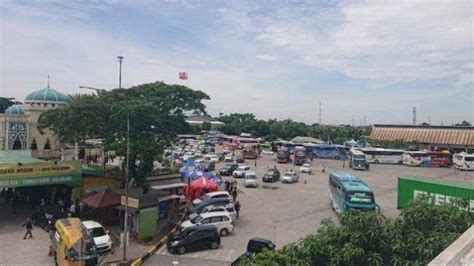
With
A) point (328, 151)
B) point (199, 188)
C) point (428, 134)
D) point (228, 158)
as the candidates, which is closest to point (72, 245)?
point (199, 188)

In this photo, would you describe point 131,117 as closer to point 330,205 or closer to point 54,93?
point 330,205

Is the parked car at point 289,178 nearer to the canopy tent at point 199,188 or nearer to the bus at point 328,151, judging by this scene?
the canopy tent at point 199,188

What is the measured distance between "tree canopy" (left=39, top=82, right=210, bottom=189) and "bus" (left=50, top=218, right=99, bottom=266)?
6588 mm

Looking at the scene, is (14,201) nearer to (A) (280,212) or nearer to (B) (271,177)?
(A) (280,212)

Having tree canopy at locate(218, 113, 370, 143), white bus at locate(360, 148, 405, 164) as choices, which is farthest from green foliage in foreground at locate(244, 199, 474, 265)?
tree canopy at locate(218, 113, 370, 143)

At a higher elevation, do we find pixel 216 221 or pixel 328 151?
pixel 328 151

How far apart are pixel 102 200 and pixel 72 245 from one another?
300 inches

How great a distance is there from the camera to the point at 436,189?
26625 millimetres

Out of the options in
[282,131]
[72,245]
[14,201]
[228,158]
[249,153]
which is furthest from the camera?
[282,131]

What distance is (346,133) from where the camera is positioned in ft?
369

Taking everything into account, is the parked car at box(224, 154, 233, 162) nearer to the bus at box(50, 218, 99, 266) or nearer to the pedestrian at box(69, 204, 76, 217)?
the pedestrian at box(69, 204, 76, 217)

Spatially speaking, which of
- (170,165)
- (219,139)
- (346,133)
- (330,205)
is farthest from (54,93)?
(346,133)

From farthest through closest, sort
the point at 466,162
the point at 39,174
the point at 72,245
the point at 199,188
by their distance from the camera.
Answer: the point at 466,162 < the point at 199,188 < the point at 39,174 < the point at 72,245

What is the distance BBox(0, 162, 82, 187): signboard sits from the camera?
23.7m
